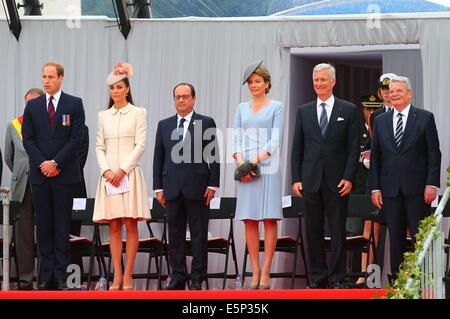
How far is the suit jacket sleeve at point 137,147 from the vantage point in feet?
34.4

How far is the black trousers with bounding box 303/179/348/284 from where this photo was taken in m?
10.1

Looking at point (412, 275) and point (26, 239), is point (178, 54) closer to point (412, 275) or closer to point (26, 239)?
point (26, 239)

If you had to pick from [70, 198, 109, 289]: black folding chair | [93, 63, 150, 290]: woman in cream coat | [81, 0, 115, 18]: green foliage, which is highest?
[81, 0, 115, 18]: green foliage

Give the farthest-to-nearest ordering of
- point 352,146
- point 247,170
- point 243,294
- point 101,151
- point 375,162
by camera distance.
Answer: point 101,151 < point 247,170 < point 352,146 < point 375,162 < point 243,294

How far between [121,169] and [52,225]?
30.2 inches

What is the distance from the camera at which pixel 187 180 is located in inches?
414

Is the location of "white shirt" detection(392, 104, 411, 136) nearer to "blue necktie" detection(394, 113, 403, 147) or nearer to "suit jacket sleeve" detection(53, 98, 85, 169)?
"blue necktie" detection(394, 113, 403, 147)

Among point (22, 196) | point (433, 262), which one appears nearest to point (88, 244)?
point (22, 196)

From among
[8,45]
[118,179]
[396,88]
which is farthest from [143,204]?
[8,45]

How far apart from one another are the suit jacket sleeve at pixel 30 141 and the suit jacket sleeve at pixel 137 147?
0.70 m

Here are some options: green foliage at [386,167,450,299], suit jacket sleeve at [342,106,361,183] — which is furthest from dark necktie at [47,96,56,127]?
green foliage at [386,167,450,299]

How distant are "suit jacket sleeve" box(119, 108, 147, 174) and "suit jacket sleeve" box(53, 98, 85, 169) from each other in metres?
0.43
